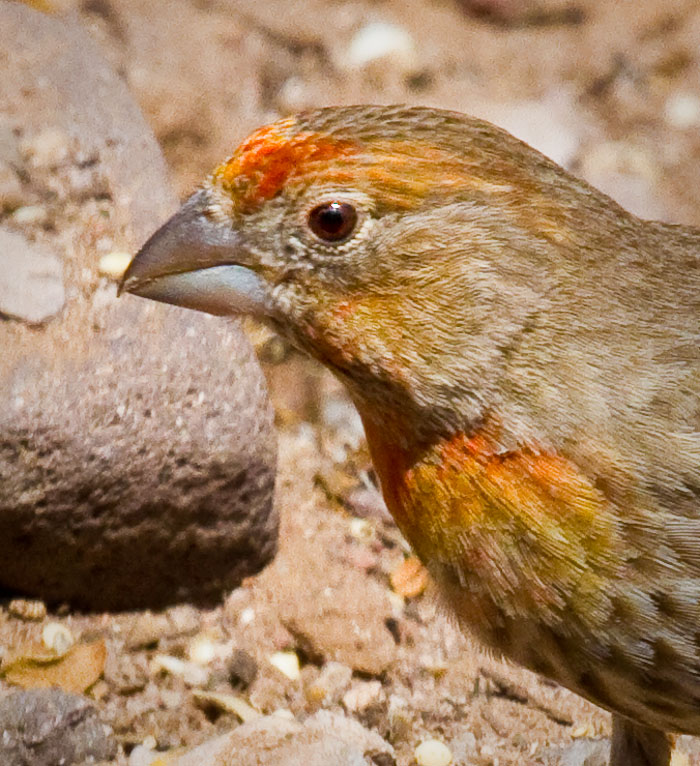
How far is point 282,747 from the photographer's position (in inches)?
125

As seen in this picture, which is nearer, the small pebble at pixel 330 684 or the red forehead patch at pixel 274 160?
the red forehead patch at pixel 274 160

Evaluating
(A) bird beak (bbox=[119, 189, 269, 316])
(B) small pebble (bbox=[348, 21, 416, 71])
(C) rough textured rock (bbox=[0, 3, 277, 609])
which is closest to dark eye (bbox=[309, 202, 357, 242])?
(A) bird beak (bbox=[119, 189, 269, 316])

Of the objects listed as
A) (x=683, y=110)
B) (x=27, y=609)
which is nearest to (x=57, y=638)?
(x=27, y=609)

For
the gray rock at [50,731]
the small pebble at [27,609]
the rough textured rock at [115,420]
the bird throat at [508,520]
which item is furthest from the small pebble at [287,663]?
the bird throat at [508,520]

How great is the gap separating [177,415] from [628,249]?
1.38 meters

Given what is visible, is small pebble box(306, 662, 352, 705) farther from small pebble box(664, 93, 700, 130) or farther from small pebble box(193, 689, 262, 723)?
small pebble box(664, 93, 700, 130)

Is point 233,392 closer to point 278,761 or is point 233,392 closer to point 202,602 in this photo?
point 202,602

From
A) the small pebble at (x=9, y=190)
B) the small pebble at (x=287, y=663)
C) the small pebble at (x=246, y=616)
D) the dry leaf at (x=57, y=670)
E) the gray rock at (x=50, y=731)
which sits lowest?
the gray rock at (x=50, y=731)

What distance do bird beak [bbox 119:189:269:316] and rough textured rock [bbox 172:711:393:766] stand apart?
3.67 ft

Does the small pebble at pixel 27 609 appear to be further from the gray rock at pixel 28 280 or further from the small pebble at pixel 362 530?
the small pebble at pixel 362 530

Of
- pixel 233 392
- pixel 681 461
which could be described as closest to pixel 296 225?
pixel 681 461

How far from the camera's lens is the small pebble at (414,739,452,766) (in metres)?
3.47

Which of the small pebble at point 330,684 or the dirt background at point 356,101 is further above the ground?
the dirt background at point 356,101

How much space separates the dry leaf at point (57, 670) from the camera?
3514 millimetres
